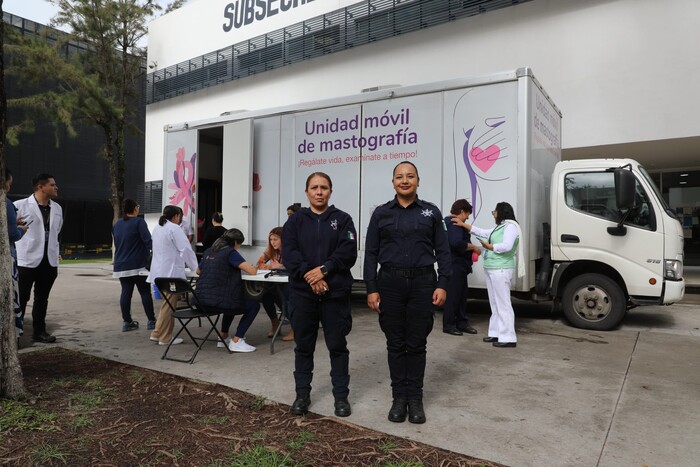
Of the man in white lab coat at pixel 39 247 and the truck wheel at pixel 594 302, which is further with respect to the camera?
the truck wheel at pixel 594 302

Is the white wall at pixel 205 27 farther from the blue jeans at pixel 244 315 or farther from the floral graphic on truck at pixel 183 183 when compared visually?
the blue jeans at pixel 244 315

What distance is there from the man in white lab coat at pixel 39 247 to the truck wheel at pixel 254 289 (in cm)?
228

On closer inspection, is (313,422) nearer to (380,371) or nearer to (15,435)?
(380,371)

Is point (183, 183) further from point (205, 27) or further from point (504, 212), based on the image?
point (205, 27)

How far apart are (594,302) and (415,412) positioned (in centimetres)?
419

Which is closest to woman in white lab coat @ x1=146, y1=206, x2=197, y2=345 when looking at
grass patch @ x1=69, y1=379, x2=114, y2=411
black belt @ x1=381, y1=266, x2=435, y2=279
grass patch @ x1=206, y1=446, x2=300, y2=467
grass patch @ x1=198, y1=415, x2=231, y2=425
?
grass patch @ x1=69, y1=379, x2=114, y2=411

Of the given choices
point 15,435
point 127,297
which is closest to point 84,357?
point 127,297

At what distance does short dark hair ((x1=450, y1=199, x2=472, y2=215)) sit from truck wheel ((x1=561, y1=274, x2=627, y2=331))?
1.93m

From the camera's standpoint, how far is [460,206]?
233 inches

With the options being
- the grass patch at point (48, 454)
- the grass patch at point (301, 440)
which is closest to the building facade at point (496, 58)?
the grass patch at point (301, 440)

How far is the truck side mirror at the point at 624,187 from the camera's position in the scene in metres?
5.93

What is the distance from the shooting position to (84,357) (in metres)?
5.05

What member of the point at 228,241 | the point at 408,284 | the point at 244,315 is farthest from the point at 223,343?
the point at 408,284

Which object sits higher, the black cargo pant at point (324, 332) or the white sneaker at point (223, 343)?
the black cargo pant at point (324, 332)
